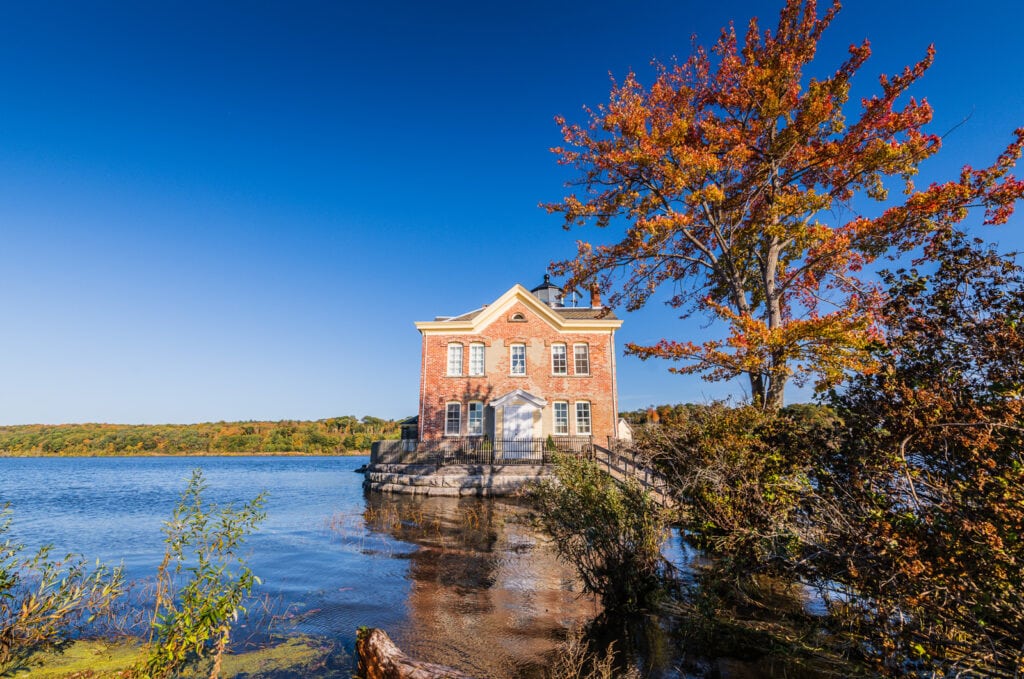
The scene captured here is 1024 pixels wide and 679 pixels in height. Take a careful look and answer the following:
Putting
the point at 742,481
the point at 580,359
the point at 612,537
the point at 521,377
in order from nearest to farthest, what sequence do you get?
the point at 742,481 → the point at 612,537 → the point at 521,377 → the point at 580,359

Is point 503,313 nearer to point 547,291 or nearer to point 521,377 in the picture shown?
point 521,377

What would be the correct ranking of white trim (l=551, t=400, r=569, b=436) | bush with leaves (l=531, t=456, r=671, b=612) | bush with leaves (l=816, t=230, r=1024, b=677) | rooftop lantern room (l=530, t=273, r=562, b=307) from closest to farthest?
bush with leaves (l=816, t=230, r=1024, b=677) → bush with leaves (l=531, t=456, r=671, b=612) → white trim (l=551, t=400, r=569, b=436) → rooftop lantern room (l=530, t=273, r=562, b=307)

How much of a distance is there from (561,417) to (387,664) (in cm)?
1930

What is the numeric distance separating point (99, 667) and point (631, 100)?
38.8 ft

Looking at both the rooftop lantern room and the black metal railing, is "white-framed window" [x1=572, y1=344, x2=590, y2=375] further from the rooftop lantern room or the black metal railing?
the rooftop lantern room

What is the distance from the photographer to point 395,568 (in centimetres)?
863

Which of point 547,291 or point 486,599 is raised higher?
point 547,291

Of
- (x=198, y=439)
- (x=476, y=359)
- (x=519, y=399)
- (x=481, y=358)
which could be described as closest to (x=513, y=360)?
(x=481, y=358)

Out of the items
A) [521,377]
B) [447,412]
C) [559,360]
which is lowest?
[447,412]

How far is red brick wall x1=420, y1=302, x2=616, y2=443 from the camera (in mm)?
23125

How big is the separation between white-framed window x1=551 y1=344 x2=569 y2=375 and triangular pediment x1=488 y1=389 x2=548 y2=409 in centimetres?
181

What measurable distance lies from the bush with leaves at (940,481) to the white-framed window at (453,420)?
19792mm

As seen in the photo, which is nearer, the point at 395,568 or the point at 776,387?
the point at 776,387

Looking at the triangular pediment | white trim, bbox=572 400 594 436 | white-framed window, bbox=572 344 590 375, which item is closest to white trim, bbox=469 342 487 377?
the triangular pediment
